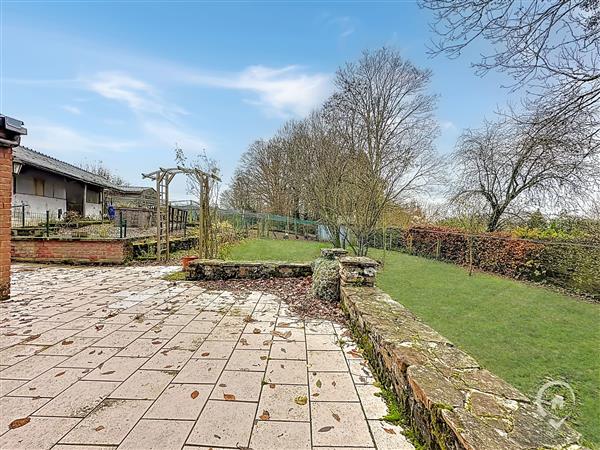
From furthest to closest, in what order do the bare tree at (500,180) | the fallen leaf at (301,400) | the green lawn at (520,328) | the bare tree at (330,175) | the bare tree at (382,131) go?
1. the bare tree at (330,175)
2. the bare tree at (382,131)
3. the bare tree at (500,180)
4. the green lawn at (520,328)
5. the fallen leaf at (301,400)

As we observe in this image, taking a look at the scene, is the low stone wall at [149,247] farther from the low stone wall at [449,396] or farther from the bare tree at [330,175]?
the low stone wall at [449,396]

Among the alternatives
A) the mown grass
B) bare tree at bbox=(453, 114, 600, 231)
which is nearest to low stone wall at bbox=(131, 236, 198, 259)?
the mown grass

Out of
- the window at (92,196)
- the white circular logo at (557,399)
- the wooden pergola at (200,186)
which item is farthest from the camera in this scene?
the window at (92,196)

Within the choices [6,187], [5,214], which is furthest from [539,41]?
[5,214]

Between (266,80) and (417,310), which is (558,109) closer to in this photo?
(417,310)

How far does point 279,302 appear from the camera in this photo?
190 inches

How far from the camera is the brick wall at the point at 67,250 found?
834 centimetres

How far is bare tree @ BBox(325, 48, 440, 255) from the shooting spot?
33.0 feet

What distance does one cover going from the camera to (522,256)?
8852 millimetres

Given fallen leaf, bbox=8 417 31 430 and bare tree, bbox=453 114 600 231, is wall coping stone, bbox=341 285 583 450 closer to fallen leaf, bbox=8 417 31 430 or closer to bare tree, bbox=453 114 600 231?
fallen leaf, bbox=8 417 31 430

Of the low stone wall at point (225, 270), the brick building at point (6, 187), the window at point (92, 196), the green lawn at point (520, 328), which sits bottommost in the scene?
the green lawn at point (520, 328)

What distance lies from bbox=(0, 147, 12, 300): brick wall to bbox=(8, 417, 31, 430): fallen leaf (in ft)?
12.4

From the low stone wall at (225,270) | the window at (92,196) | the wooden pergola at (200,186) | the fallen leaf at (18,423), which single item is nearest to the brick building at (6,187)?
the low stone wall at (225,270)

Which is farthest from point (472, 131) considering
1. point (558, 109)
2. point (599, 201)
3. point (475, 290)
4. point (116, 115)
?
point (116, 115)
